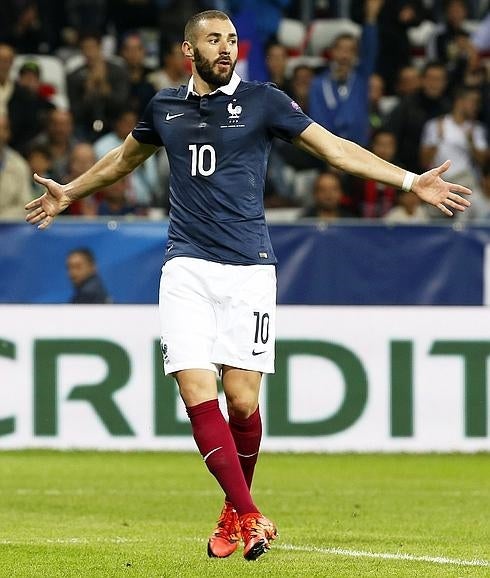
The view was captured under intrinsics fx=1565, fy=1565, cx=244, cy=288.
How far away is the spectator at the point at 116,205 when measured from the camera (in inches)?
625

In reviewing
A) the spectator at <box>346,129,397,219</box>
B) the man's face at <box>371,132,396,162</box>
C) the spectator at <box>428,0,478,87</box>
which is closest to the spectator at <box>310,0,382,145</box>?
the man's face at <box>371,132,396,162</box>

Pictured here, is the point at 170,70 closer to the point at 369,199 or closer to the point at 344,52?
the point at 344,52

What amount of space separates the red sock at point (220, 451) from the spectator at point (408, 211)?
8628mm

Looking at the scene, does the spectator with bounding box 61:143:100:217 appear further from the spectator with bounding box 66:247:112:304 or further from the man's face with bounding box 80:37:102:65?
the man's face with bounding box 80:37:102:65

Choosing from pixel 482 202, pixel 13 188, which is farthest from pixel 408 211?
pixel 13 188

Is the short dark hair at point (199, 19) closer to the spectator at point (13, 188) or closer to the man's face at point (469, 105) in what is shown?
the spectator at point (13, 188)

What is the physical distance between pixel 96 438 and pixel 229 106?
6.68 meters

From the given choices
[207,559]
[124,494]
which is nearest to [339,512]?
[124,494]

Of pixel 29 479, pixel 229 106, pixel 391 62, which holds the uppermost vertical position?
pixel 391 62

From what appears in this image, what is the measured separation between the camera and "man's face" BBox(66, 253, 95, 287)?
A: 47.5 ft

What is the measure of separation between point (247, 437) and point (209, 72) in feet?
6.05

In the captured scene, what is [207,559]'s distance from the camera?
7469mm

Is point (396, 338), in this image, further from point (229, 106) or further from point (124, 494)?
point (229, 106)

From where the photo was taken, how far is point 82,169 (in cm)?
1606
